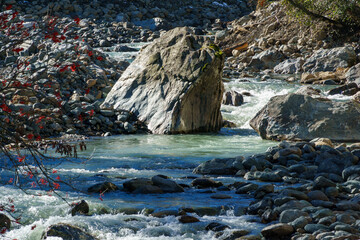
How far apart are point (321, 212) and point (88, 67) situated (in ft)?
43.8

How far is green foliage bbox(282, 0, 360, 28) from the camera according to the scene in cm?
1971

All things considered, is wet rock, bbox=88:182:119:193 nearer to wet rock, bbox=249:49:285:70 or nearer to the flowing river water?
the flowing river water

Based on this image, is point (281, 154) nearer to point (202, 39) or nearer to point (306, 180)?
point (306, 180)

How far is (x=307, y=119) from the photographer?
36.4ft

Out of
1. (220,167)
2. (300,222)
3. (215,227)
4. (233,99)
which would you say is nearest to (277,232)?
(300,222)

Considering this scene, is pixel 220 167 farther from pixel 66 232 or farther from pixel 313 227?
pixel 66 232

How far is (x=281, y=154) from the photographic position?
8547 mm

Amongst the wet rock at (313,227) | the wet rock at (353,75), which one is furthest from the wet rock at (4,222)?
the wet rock at (353,75)

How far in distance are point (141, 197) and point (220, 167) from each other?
219 centimetres

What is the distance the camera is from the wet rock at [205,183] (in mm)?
6941

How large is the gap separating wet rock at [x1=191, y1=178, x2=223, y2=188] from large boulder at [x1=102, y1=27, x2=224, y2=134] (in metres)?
5.73

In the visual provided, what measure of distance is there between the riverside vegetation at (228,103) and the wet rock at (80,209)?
0.04 ft

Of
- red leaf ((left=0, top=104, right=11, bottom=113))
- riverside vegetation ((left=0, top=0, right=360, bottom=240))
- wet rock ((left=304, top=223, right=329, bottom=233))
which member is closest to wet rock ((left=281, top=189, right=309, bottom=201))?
riverside vegetation ((left=0, top=0, right=360, bottom=240))

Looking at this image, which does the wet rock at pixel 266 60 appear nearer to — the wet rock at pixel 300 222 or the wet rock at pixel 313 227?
the wet rock at pixel 300 222
